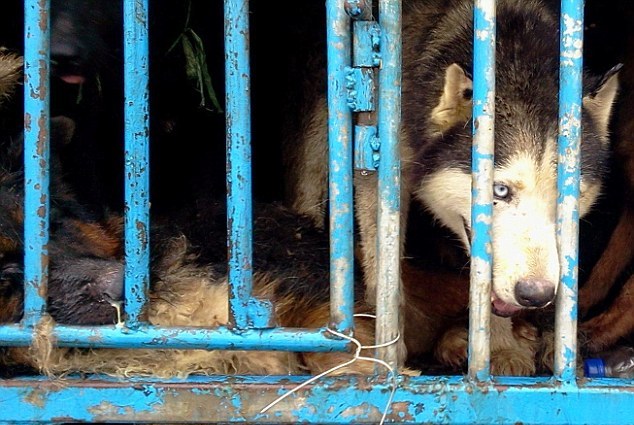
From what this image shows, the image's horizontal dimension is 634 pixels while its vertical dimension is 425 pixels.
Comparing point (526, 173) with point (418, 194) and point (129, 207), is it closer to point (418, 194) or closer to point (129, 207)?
point (418, 194)

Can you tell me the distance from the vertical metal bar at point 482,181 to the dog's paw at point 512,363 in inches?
33.0

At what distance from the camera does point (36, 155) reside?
80.2 inches

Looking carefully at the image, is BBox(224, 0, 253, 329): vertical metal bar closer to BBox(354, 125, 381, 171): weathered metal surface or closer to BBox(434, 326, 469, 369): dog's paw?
BBox(354, 125, 381, 171): weathered metal surface

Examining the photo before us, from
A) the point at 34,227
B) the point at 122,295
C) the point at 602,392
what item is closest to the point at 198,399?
the point at 122,295

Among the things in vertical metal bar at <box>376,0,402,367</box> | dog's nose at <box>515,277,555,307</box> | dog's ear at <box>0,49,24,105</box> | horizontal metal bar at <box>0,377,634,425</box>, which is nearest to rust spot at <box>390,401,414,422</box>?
horizontal metal bar at <box>0,377,634,425</box>

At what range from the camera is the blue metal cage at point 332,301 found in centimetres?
204

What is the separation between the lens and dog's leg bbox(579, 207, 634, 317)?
3.37 meters

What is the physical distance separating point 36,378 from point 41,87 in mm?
773

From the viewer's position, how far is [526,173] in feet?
8.52

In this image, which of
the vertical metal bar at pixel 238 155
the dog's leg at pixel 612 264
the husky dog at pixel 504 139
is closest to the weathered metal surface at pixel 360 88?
the vertical metal bar at pixel 238 155

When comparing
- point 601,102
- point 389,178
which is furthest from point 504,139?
point 389,178

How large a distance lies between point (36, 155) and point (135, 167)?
255 mm

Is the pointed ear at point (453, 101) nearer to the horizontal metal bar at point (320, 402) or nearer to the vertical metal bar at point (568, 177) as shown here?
the vertical metal bar at point (568, 177)

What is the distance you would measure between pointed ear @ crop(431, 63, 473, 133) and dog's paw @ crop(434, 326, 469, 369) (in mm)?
783
